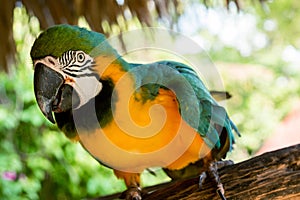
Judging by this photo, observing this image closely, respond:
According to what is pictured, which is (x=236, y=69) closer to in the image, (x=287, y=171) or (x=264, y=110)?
(x=264, y=110)

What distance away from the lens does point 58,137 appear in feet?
6.78

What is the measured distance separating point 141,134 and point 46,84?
0.56 ft

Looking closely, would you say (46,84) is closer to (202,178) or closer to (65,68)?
(65,68)

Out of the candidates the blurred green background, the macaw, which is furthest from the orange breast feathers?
the blurred green background

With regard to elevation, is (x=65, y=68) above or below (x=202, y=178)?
above

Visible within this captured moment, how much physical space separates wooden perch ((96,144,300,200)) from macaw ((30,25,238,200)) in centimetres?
2

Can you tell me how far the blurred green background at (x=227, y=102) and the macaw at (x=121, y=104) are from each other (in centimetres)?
18

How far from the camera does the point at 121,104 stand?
0.80 m

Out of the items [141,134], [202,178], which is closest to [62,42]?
[141,134]

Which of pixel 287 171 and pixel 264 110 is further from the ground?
pixel 264 110

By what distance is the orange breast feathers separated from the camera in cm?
79

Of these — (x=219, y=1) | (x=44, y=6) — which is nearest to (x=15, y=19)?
(x=44, y=6)

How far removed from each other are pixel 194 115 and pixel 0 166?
1.34 m

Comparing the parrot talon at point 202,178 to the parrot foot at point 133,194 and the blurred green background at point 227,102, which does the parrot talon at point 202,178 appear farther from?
the blurred green background at point 227,102
